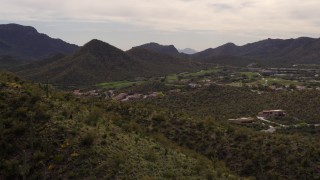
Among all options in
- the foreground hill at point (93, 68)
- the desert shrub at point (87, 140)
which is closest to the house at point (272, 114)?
the desert shrub at point (87, 140)

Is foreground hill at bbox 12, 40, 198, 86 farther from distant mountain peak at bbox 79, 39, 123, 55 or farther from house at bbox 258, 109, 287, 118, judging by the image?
house at bbox 258, 109, 287, 118

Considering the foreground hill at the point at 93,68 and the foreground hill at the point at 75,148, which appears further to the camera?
the foreground hill at the point at 93,68

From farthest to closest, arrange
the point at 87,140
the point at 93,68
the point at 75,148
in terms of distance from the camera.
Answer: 1. the point at 93,68
2. the point at 87,140
3. the point at 75,148

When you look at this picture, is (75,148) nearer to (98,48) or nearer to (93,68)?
(93,68)

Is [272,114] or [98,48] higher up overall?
[98,48]

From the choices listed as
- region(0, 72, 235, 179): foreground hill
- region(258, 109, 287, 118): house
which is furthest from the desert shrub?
region(258, 109, 287, 118): house

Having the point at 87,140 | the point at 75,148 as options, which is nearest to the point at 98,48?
the point at 87,140

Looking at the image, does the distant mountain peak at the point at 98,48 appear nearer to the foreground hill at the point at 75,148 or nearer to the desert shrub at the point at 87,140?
the foreground hill at the point at 75,148
